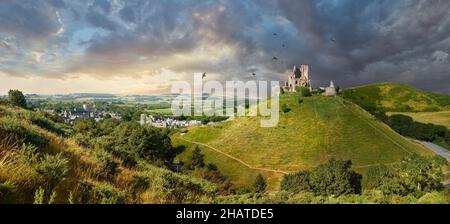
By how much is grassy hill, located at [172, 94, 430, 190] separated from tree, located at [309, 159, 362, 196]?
2506 cm

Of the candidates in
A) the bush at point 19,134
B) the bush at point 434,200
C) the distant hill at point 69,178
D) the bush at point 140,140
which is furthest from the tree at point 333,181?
the bush at point 19,134

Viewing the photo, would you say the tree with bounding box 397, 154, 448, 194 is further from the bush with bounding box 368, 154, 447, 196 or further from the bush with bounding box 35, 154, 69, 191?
the bush with bounding box 35, 154, 69, 191

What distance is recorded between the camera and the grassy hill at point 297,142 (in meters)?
116

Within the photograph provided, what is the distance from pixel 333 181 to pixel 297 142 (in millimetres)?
59569

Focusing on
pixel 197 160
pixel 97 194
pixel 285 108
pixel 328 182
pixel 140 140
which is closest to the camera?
pixel 97 194

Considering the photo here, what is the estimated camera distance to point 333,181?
239 ft

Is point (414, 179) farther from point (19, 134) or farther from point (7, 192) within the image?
point (7, 192)

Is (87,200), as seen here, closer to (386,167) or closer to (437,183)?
(437,183)

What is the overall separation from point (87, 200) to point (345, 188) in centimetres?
6755

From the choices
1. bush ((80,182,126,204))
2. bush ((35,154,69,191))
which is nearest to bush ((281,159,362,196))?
bush ((80,182,126,204))

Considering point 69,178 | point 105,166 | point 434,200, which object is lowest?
point 434,200

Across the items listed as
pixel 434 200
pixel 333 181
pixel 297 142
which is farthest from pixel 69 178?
pixel 297 142
